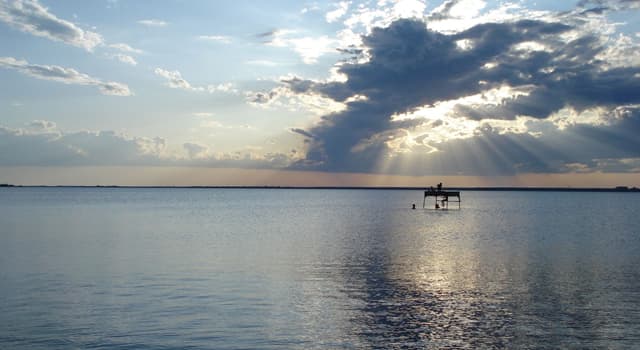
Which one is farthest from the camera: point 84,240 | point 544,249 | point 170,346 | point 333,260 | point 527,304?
point 84,240

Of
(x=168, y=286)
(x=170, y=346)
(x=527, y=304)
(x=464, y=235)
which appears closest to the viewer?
(x=170, y=346)

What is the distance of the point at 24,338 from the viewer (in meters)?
17.3

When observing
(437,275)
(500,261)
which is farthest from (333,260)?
(500,261)

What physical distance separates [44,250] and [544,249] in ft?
128

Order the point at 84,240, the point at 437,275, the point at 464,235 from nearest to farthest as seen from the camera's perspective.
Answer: the point at 437,275
the point at 84,240
the point at 464,235

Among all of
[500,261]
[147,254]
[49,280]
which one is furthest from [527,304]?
[147,254]

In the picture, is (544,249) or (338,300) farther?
(544,249)

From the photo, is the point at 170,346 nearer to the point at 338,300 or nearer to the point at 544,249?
the point at 338,300

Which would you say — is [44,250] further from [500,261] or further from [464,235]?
[464,235]

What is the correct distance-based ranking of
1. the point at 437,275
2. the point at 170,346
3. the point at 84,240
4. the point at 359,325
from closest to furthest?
the point at 170,346
the point at 359,325
the point at 437,275
the point at 84,240

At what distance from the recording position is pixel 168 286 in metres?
26.0

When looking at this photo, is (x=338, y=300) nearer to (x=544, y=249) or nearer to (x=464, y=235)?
(x=544, y=249)

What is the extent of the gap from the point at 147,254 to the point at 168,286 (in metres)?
12.8

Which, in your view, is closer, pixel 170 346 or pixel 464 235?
pixel 170 346
